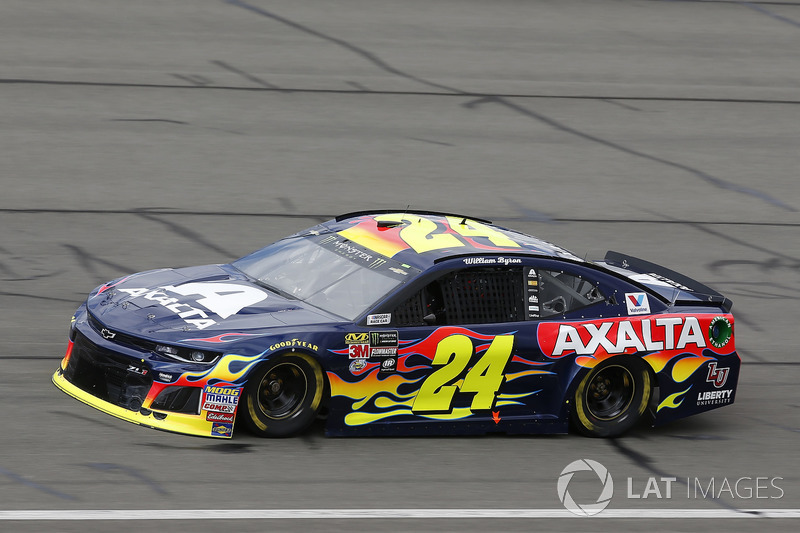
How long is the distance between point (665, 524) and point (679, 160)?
9.01 m

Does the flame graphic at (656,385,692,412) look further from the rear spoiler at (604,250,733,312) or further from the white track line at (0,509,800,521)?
the white track line at (0,509,800,521)

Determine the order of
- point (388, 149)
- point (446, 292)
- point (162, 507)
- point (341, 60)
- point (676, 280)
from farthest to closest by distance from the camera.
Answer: point (341, 60) → point (388, 149) → point (676, 280) → point (446, 292) → point (162, 507)

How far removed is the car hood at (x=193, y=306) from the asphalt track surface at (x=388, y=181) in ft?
2.18

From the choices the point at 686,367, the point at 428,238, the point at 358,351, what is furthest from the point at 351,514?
the point at 686,367

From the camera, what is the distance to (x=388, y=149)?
1385cm

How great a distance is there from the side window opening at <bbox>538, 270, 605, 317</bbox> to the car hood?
58.8 inches

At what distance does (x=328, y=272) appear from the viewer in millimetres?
7477

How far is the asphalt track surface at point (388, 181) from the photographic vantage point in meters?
6.36

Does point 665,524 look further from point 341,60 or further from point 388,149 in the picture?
point 341,60

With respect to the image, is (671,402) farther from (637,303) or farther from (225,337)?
(225,337)

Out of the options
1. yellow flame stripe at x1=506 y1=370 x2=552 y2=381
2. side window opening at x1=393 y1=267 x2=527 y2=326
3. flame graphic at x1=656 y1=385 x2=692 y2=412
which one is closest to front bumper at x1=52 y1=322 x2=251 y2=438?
side window opening at x1=393 y1=267 x2=527 y2=326

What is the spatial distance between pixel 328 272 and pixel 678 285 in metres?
2.71

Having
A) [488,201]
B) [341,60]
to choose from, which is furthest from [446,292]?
[341,60]

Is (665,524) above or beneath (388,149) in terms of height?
beneath
